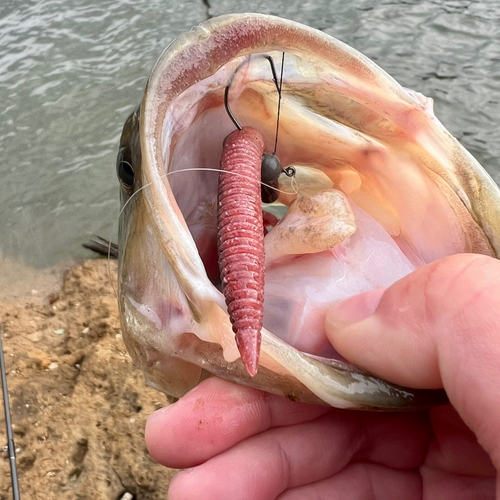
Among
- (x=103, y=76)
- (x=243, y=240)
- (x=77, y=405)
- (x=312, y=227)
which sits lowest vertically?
(x=77, y=405)

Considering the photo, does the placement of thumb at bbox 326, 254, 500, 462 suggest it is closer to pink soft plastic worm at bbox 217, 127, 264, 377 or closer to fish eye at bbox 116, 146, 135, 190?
pink soft plastic worm at bbox 217, 127, 264, 377

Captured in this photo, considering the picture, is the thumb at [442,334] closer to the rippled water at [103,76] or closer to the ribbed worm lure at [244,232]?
the ribbed worm lure at [244,232]

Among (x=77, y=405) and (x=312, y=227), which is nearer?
(x=312, y=227)

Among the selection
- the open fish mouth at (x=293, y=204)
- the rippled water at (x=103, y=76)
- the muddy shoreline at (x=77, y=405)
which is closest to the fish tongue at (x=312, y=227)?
the open fish mouth at (x=293, y=204)

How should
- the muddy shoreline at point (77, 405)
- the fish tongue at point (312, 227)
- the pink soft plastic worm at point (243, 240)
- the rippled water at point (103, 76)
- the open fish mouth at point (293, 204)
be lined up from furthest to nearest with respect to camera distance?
the rippled water at point (103, 76), the muddy shoreline at point (77, 405), the fish tongue at point (312, 227), the open fish mouth at point (293, 204), the pink soft plastic worm at point (243, 240)

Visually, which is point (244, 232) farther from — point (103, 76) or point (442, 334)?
point (103, 76)

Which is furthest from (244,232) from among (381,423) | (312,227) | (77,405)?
(77,405)

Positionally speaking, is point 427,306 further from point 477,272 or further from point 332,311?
point 332,311
